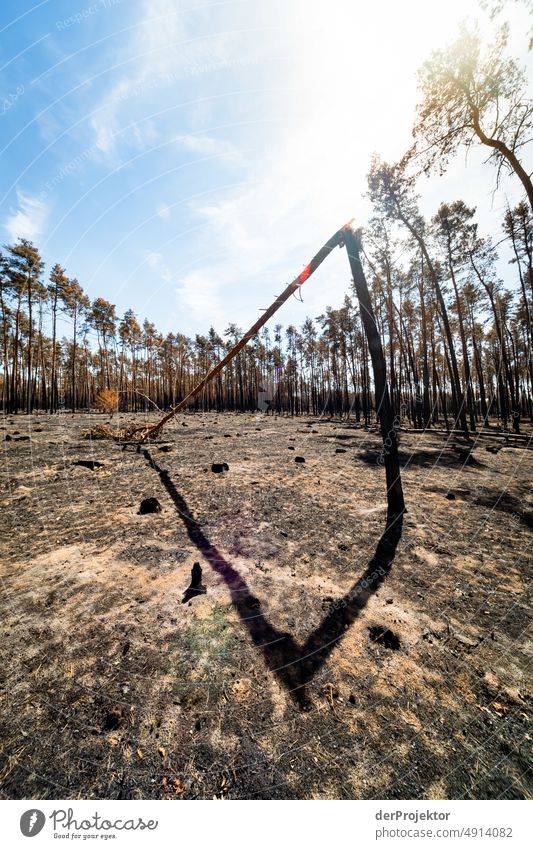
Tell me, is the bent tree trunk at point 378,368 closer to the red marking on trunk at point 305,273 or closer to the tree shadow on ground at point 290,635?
the red marking on trunk at point 305,273

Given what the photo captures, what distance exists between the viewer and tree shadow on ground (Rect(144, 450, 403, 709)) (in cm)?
266

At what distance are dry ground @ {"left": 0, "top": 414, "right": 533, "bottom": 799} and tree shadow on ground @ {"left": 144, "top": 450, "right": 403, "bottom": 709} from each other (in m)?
0.02

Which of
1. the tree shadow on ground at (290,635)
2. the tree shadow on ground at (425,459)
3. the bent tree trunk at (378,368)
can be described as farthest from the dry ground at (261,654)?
the tree shadow on ground at (425,459)

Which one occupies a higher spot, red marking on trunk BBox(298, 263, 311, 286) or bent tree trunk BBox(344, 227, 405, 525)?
red marking on trunk BBox(298, 263, 311, 286)

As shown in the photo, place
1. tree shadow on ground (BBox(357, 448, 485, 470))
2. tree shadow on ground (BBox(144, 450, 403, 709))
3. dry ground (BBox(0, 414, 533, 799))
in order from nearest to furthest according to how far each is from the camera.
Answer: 1. dry ground (BBox(0, 414, 533, 799))
2. tree shadow on ground (BBox(144, 450, 403, 709))
3. tree shadow on ground (BBox(357, 448, 485, 470))

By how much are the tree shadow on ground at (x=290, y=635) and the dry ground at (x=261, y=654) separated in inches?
0.8

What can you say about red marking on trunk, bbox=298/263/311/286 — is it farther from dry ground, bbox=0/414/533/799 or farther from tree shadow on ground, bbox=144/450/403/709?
tree shadow on ground, bbox=144/450/403/709

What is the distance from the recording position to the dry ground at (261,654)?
195cm

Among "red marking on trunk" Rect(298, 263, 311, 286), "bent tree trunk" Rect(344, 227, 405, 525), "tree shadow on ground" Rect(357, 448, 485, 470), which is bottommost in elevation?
"tree shadow on ground" Rect(357, 448, 485, 470)

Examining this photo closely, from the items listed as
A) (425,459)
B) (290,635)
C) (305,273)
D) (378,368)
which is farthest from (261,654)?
(425,459)

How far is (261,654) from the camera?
9.27 feet

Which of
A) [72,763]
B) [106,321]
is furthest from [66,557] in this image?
[106,321]

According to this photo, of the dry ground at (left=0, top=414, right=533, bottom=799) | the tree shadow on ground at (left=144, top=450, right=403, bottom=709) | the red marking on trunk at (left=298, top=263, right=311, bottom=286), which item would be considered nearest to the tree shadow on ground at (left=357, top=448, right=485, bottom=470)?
the dry ground at (left=0, top=414, right=533, bottom=799)

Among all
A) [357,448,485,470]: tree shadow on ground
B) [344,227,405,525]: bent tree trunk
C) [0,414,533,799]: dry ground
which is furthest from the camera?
[357,448,485,470]: tree shadow on ground
